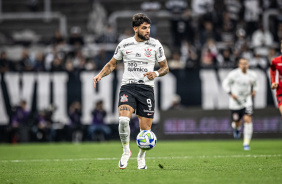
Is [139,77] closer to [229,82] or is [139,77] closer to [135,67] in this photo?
[135,67]

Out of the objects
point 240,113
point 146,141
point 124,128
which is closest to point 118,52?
point 124,128

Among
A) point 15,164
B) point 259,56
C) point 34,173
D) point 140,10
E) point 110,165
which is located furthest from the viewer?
point 140,10

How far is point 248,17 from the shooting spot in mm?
25500

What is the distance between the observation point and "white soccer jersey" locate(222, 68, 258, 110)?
17.1 m

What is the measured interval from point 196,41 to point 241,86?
25.3 ft

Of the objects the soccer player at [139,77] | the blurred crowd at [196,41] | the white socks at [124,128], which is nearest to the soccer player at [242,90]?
the blurred crowd at [196,41]

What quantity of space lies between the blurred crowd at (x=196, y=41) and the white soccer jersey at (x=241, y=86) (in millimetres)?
5641

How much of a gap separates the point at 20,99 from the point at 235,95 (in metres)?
10.2

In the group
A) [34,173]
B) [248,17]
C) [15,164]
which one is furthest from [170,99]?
[34,173]

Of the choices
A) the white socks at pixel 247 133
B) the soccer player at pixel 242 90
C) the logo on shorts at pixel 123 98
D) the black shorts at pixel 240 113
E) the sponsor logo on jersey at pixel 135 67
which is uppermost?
the sponsor logo on jersey at pixel 135 67

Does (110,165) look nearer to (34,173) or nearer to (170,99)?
(34,173)

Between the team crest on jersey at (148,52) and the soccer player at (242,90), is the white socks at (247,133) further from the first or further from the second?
the team crest on jersey at (148,52)

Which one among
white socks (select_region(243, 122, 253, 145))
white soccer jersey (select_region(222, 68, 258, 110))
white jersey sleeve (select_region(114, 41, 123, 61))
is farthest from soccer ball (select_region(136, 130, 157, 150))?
white soccer jersey (select_region(222, 68, 258, 110))

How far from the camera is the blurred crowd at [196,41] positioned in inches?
923
